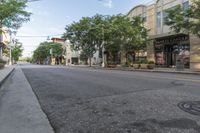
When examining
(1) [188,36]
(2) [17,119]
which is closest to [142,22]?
(1) [188,36]

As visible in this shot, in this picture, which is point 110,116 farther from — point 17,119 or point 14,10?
point 14,10

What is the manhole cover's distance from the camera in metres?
7.01

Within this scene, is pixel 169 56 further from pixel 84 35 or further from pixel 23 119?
pixel 23 119

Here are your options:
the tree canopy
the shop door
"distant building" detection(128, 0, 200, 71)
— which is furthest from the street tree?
the shop door

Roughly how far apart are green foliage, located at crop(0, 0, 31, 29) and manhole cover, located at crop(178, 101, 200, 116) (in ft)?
55.7

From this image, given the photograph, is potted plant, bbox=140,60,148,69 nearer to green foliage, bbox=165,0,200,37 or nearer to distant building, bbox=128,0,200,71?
distant building, bbox=128,0,200,71

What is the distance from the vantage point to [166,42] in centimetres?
3984

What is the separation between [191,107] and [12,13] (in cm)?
1951

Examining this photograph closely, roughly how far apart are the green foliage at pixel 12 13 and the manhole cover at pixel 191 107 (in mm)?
16973

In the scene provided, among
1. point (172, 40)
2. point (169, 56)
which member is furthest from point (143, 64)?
point (172, 40)

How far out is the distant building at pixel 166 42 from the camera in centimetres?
3405

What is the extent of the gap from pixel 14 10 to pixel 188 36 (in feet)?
68.6

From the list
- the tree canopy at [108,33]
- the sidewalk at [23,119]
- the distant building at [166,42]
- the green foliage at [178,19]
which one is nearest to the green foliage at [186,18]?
the green foliage at [178,19]

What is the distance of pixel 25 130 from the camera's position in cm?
566
